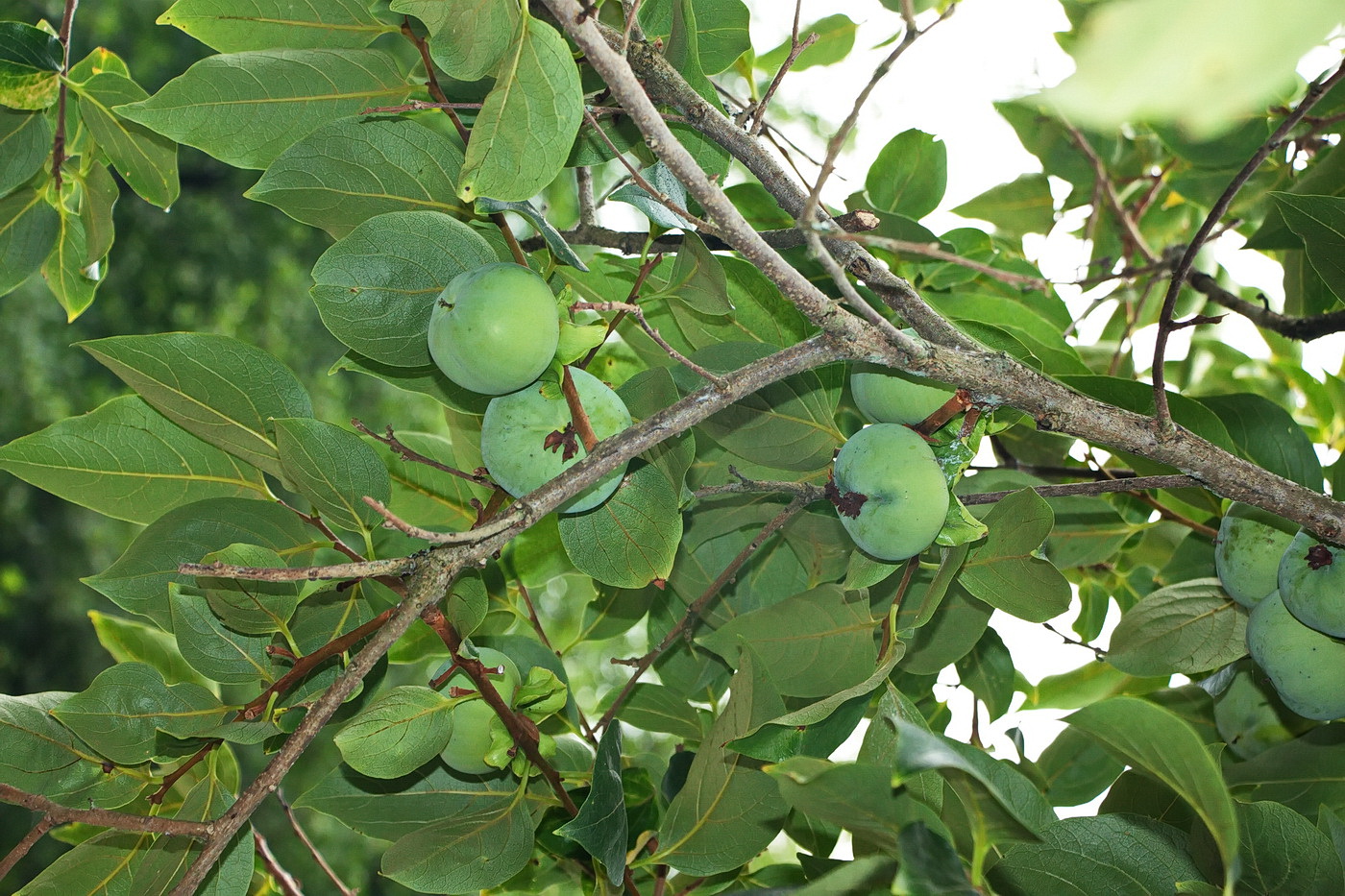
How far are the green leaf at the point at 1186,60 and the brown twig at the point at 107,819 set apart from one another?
1.64 ft

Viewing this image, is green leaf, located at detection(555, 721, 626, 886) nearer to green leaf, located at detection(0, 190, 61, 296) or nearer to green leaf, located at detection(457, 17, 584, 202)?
green leaf, located at detection(457, 17, 584, 202)

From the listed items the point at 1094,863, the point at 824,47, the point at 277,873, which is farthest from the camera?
the point at 824,47

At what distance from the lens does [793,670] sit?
62cm

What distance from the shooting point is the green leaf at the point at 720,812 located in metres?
0.57

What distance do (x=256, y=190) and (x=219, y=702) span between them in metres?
0.31

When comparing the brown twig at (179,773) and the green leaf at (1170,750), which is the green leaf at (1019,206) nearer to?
the green leaf at (1170,750)

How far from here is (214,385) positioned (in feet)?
1.99

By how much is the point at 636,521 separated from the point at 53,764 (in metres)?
0.40

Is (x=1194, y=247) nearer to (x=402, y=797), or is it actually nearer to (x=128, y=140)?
(x=402, y=797)

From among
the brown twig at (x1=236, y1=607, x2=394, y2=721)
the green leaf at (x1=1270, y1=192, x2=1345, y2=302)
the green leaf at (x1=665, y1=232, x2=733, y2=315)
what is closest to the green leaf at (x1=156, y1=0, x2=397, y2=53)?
the green leaf at (x1=665, y1=232, x2=733, y2=315)

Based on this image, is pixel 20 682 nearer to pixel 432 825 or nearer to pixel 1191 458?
pixel 432 825

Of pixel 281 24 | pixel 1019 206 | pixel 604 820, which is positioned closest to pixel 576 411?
pixel 604 820

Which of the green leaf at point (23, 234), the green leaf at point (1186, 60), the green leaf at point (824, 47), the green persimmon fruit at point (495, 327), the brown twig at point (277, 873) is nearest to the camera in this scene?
the green leaf at point (1186, 60)

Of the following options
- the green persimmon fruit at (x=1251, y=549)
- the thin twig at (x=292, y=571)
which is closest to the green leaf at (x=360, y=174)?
the thin twig at (x=292, y=571)
